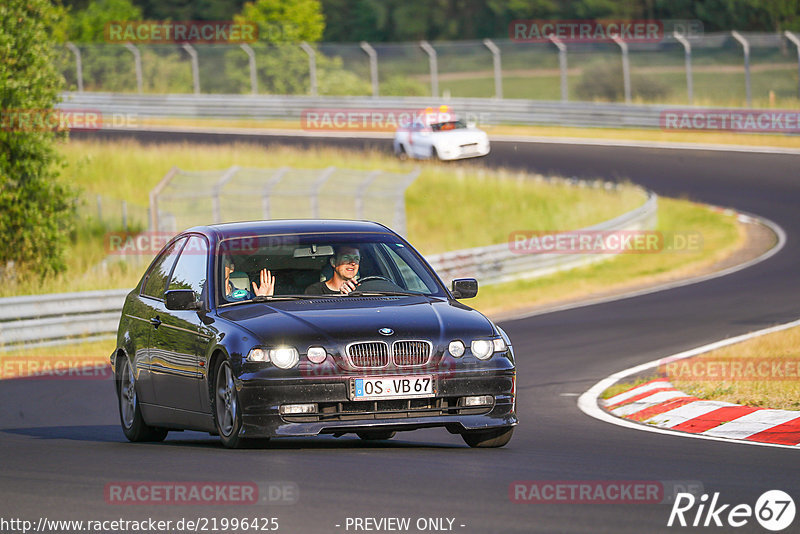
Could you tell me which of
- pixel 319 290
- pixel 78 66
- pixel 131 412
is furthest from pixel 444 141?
pixel 319 290

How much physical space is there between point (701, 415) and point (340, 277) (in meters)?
3.19

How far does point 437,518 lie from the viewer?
6.36 metres

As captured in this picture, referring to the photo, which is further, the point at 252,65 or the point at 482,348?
the point at 252,65

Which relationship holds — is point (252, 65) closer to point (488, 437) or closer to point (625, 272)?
point (625, 272)

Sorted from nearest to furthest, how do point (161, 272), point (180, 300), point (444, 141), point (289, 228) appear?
point (180, 300) < point (289, 228) < point (161, 272) < point (444, 141)

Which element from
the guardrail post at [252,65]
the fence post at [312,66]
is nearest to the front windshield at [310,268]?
the fence post at [312,66]

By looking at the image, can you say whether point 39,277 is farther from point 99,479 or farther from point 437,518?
point 437,518

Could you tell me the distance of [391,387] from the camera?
27.7ft

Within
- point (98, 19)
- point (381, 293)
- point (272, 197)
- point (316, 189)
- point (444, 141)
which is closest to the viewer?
point (381, 293)

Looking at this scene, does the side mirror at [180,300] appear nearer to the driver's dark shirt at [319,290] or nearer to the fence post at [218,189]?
the driver's dark shirt at [319,290]

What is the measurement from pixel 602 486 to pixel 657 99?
139ft

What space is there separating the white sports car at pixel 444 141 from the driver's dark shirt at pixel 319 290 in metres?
30.5

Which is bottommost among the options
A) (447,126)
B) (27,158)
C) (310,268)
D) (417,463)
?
(447,126)

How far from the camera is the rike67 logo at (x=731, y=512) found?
20.4 feet
